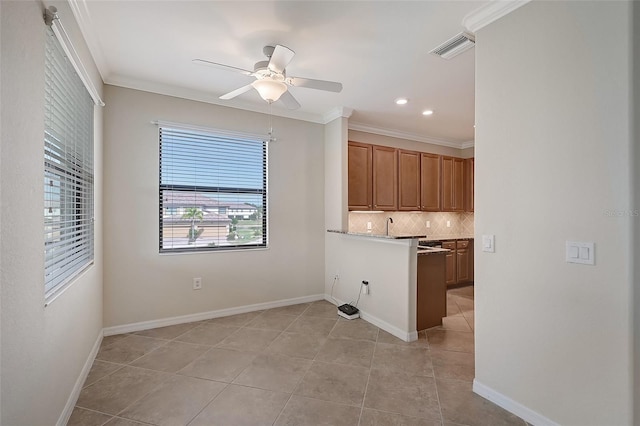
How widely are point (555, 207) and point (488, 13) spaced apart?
1349mm

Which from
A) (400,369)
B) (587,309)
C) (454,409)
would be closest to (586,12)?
(587,309)

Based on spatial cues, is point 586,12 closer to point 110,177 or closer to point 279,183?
point 279,183

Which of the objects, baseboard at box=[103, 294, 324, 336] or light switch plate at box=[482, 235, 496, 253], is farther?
baseboard at box=[103, 294, 324, 336]

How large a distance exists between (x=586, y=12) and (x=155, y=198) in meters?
3.76

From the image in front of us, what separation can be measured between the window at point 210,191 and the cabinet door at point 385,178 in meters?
1.75

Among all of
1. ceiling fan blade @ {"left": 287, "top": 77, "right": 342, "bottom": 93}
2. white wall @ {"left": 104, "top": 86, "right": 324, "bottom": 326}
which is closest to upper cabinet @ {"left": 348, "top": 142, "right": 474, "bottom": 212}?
white wall @ {"left": 104, "top": 86, "right": 324, "bottom": 326}

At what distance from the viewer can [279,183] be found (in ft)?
13.1

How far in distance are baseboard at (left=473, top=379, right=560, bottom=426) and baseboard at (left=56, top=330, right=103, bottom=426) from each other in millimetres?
2648

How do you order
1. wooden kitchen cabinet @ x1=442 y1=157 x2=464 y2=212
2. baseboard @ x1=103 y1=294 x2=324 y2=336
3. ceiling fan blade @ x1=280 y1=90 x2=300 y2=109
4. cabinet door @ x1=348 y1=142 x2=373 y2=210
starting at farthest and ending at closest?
wooden kitchen cabinet @ x1=442 y1=157 x2=464 y2=212 → cabinet door @ x1=348 y1=142 x2=373 y2=210 → baseboard @ x1=103 y1=294 x2=324 y2=336 → ceiling fan blade @ x1=280 y1=90 x2=300 y2=109

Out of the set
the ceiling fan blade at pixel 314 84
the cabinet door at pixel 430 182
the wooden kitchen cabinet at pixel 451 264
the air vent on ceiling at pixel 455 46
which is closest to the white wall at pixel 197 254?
the ceiling fan blade at pixel 314 84

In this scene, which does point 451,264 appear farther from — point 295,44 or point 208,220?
point 295,44

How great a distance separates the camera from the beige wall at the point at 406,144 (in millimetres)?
4707

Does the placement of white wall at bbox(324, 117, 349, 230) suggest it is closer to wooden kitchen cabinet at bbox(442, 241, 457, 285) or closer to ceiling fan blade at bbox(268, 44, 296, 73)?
ceiling fan blade at bbox(268, 44, 296, 73)

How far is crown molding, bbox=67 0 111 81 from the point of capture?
6.55 feet
